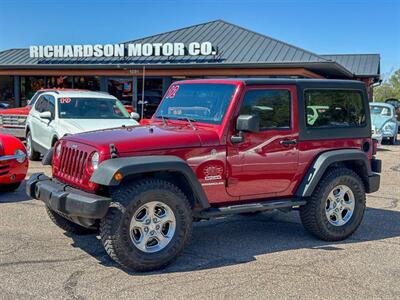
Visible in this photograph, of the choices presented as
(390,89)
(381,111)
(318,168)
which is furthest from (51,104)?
(390,89)

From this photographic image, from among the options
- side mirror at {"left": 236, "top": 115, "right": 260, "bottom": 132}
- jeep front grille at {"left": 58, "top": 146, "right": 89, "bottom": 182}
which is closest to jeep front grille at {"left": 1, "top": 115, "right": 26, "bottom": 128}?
jeep front grille at {"left": 58, "top": 146, "right": 89, "bottom": 182}

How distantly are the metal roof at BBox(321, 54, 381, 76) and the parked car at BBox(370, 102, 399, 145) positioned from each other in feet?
23.6

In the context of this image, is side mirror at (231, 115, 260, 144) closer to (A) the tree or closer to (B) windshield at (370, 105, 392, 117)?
(B) windshield at (370, 105, 392, 117)

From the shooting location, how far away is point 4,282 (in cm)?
407

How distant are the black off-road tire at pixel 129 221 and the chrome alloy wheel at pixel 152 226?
0.05m

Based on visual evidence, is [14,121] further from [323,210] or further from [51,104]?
[323,210]

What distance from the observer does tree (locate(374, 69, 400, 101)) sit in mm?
51072

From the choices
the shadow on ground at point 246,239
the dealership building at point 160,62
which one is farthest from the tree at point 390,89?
the shadow on ground at point 246,239

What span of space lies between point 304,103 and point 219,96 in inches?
39.6

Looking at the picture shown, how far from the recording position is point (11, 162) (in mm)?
7234

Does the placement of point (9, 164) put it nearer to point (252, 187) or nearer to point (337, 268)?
point (252, 187)

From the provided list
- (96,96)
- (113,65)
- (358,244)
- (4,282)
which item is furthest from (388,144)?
(4,282)

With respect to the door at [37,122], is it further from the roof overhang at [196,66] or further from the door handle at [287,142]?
the door handle at [287,142]

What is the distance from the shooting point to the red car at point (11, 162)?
23.5ft
